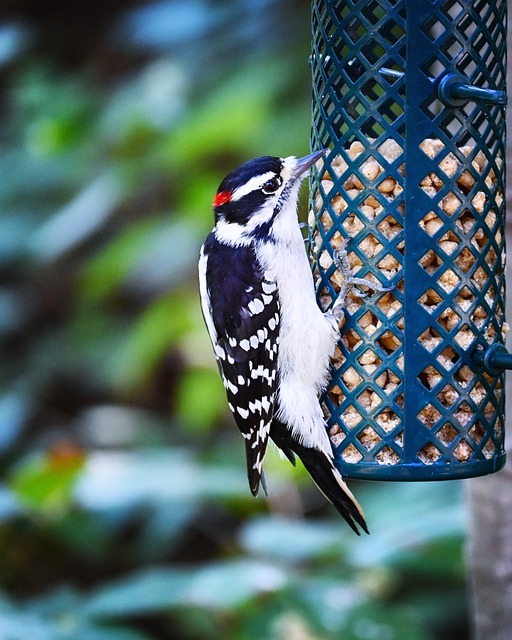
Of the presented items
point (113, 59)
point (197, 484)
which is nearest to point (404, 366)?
point (197, 484)

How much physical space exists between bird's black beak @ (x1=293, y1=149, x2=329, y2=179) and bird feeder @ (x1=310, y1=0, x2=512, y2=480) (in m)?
0.06

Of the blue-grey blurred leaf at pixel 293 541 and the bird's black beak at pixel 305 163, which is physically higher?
the bird's black beak at pixel 305 163

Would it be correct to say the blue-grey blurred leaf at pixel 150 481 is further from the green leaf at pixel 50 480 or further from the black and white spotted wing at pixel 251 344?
the black and white spotted wing at pixel 251 344

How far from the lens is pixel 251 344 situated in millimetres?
3016

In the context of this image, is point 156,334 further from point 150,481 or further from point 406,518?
point 406,518

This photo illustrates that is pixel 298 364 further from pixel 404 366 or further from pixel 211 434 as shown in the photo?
pixel 211 434

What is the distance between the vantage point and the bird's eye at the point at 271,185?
299 cm

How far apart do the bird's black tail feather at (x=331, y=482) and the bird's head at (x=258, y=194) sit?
0.62 m

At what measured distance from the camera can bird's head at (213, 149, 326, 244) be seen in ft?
9.78

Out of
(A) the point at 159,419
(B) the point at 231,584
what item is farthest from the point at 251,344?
(A) the point at 159,419

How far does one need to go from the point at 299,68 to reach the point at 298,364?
80.4 inches

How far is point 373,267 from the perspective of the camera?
283 centimetres

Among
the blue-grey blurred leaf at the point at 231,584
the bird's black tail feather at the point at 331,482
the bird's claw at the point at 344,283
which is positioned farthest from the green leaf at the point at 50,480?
the bird's claw at the point at 344,283

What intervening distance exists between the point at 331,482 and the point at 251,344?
0.47 metres
